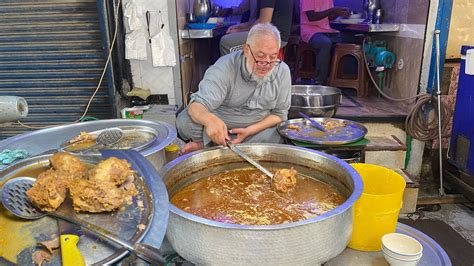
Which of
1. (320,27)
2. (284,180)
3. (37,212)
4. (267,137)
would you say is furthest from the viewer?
(320,27)

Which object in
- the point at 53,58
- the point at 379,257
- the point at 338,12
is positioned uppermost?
the point at 338,12

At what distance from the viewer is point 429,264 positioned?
181 cm

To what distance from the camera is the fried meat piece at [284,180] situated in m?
1.99

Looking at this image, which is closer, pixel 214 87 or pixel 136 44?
pixel 214 87

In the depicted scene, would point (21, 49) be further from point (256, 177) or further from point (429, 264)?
point (429, 264)

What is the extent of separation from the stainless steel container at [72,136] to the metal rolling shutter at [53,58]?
7.11 ft

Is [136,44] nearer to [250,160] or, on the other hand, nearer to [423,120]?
[250,160]

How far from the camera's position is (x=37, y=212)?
3.42 ft

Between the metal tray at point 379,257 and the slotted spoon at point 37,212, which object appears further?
the metal tray at point 379,257

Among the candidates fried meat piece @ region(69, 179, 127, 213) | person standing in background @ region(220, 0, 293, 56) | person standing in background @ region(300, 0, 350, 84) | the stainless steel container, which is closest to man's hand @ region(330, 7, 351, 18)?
person standing in background @ region(300, 0, 350, 84)

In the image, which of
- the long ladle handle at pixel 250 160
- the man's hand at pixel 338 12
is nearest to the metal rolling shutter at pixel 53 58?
the long ladle handle at pixel 250 160

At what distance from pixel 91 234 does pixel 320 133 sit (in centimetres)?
260

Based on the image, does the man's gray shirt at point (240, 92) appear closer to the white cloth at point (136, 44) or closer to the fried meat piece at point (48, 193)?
the white cloth at point (136, 44)

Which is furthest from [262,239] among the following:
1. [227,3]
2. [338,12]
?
[227,3]
